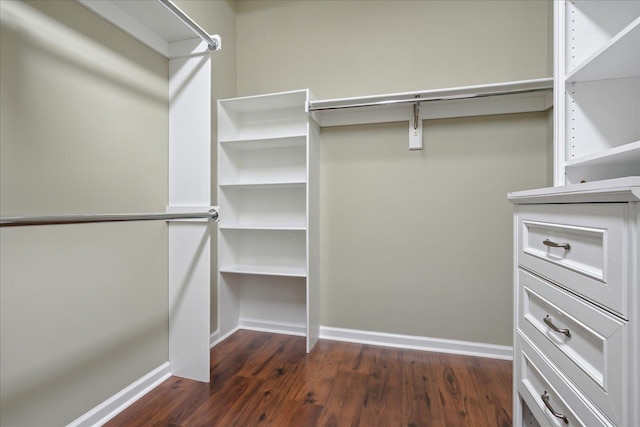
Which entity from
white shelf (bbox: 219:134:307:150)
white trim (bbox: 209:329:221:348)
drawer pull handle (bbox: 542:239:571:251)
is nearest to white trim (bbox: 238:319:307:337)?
white trim (bbox: 209:329:221:348)

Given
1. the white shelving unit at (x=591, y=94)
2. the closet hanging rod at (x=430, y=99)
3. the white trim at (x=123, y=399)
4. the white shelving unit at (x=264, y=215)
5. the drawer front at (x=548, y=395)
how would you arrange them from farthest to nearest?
1. the white shelving unit at (x=264, y=215)
2. the closet hanging rod at (x=430, y=99)
3. the white trim at (x=123, y=399)
4. the white shelving unit at (x=591, y=94)
5. the drawer front at (x=548, y=395)

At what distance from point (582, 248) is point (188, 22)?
1726 millimetres

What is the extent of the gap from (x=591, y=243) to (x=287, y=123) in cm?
191

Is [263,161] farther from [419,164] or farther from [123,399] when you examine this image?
[123,399]

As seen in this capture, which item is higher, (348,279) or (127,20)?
(127,20)

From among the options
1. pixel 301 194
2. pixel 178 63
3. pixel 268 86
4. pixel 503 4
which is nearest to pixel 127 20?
pixel 178 63

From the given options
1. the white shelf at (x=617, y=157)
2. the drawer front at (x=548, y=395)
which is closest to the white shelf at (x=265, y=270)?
the drawer front at (x=548, y=395)

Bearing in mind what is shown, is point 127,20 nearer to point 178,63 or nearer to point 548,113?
point 178,63

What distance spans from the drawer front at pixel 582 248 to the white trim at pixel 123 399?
182 centimetres

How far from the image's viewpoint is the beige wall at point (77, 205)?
1025 mm

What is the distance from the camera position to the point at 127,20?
141 centimetres

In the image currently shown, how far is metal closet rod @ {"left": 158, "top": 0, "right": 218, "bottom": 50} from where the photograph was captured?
4.11 feet

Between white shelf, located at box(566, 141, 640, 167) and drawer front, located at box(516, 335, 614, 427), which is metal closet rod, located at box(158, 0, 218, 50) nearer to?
white shelf, located at box(566, 141, 640, 167)

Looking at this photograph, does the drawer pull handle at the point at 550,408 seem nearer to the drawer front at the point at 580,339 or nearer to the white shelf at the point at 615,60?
the drawer front at the point at 580,339
